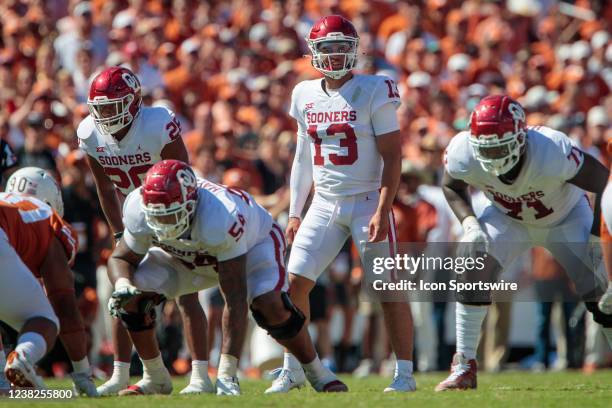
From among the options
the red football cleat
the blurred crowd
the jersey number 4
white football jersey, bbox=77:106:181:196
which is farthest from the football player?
the blurred crowd

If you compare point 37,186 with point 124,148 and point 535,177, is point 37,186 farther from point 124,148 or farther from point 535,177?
point 535,177

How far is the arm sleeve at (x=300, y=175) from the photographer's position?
8.10 metres

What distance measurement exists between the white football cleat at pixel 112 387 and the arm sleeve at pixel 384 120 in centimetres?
232

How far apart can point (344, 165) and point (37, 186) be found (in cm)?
207

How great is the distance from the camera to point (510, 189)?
7.73m

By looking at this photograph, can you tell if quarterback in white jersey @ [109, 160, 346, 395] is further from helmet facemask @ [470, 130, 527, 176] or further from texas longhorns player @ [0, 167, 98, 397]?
helmet facemask @ [470, 130, 527, 176]

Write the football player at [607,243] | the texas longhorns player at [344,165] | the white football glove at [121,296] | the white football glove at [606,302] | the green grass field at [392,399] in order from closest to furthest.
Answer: the green grass field at [392,399] → the football player at [607,243] → the white football glove at [121,296] → the white football glove at [606,302] → the texas longhorns player at [344,165]

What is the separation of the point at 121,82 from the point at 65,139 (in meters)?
4.69

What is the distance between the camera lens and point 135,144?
7.94 m

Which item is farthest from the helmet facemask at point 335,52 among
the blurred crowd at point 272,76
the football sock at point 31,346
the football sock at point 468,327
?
the blurred crowd at point 272,76

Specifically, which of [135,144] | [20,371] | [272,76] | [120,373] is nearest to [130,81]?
[135,144]

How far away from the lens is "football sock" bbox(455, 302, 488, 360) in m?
7.69

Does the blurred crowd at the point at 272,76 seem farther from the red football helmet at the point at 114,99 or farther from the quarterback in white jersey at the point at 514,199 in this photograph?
the quarterback in white jersey at the point at 514,199

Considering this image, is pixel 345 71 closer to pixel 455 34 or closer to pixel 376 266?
pixel 376 266
